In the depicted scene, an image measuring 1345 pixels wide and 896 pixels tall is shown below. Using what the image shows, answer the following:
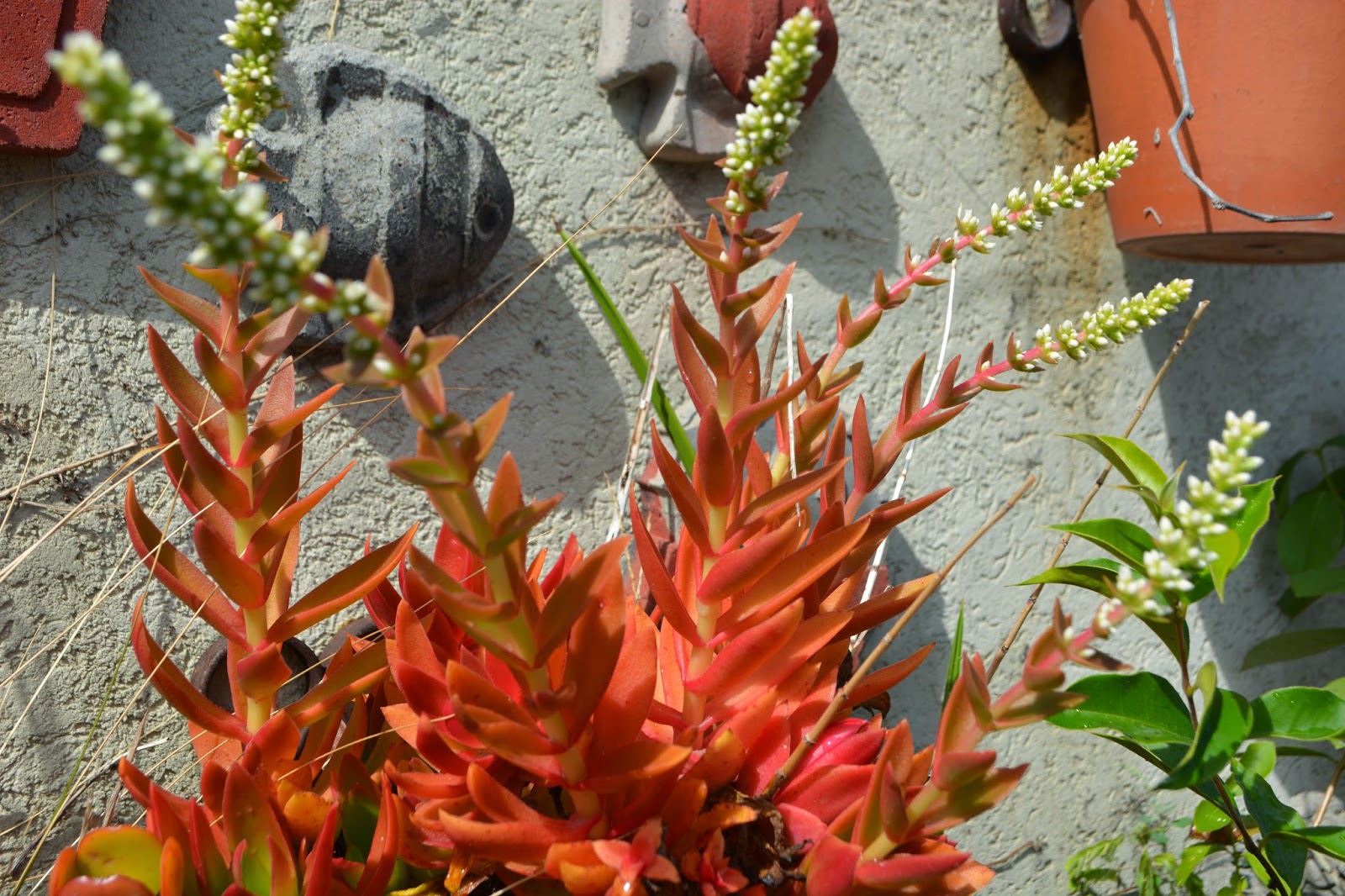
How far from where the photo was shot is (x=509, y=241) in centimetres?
85

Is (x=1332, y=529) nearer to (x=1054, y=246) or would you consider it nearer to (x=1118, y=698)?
(x=1054, y=246)

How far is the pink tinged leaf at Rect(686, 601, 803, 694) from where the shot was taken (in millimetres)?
463

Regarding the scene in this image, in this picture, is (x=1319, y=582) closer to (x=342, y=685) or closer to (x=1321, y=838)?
(x=1321, y=838)

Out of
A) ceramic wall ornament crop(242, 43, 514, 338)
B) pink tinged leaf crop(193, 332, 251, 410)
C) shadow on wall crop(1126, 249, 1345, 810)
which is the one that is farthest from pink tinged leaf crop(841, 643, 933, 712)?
shadow on wall crop(1126, 249, 1345, 810)

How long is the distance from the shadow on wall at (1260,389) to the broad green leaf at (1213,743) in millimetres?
781

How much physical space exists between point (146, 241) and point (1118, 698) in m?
0.71

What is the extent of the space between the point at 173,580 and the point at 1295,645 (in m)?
1.37

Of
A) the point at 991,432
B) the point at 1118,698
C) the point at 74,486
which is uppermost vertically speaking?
the point at 74,486

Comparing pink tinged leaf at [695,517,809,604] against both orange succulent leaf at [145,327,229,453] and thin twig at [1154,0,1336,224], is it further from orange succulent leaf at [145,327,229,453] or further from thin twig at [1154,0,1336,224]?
thin twig at [1154,0,1336,224]

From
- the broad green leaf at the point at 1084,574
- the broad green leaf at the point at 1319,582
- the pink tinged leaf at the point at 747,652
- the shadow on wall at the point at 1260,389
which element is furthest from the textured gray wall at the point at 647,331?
the broad green leaf at the point at 1084,574

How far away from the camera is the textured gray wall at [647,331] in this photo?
0.69 metres

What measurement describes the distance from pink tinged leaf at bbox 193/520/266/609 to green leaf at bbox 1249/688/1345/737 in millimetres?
599

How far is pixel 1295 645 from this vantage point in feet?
4.33

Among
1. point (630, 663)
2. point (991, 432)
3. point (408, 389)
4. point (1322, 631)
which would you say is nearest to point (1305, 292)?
point (1322, 631)
